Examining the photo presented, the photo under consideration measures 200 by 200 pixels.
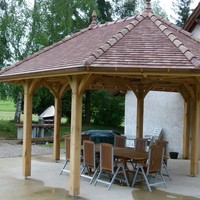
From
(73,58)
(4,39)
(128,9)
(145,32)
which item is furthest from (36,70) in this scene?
(128,9)

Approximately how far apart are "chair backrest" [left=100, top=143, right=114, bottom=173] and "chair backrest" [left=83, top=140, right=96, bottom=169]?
14.5 inches

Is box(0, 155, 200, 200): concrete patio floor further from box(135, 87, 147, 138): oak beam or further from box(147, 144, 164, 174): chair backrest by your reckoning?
box(135, 87, 147, 138): oak beam

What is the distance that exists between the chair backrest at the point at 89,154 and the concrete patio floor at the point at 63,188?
20.6 inches

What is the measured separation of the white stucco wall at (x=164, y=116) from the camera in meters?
16.0

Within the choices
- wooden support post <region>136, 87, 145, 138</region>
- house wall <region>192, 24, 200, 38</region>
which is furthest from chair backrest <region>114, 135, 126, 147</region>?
house wall <region>192, 24, 200, 38</region>

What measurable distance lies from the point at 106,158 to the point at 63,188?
1.29m

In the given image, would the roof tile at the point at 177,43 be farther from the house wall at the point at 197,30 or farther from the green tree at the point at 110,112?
the green tree at the point at 110,112


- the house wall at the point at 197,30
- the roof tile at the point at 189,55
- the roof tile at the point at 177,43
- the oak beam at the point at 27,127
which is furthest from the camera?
the house wall at the point at 197,30

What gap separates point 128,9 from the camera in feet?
110

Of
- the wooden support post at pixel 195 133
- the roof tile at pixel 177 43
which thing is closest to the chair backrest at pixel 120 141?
the wooden support post at pixel 195 133

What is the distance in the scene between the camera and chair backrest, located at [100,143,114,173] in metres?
8.80

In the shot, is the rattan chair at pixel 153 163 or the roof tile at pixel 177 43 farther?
the rattan chair at pixel 153 163

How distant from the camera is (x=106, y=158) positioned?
8953 mm

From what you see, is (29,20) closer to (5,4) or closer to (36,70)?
(5,4)
